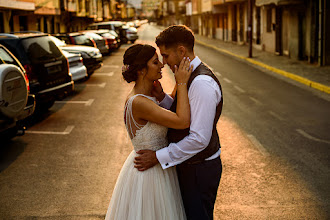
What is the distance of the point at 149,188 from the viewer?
10.7ft

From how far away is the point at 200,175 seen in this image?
10.4 ft

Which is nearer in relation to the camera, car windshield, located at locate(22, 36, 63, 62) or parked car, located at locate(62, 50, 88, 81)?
car windshield, located at locate(22, 36, 63, 62)

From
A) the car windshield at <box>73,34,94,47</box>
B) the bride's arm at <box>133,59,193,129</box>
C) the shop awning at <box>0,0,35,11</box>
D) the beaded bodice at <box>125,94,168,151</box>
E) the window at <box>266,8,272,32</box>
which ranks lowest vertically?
the beaded bodice at <box>125,94,168,151</box>

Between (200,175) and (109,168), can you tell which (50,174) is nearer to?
(109,168)

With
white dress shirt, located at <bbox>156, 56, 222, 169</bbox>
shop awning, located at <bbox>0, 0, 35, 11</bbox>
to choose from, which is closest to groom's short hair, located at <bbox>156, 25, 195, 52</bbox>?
white dress shirt, located at <bbox>156, 56, 222, 169</bbox>

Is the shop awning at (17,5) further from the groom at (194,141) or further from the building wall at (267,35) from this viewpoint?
the groom at (194,141)

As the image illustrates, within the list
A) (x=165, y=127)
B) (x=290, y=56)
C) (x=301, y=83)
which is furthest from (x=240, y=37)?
(x=165, y=127)

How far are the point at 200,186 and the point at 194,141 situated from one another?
0.41 meters

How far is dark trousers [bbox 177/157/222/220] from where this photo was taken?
125 inches

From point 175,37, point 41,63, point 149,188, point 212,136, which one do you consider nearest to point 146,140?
point 149,188

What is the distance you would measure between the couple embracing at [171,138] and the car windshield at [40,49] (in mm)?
7306

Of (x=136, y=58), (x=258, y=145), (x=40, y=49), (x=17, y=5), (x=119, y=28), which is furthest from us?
(x=119, y=28)

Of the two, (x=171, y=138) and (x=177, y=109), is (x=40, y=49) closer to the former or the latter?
(x=171, y=138)

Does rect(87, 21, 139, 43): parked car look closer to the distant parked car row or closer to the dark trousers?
the distant parked car row
